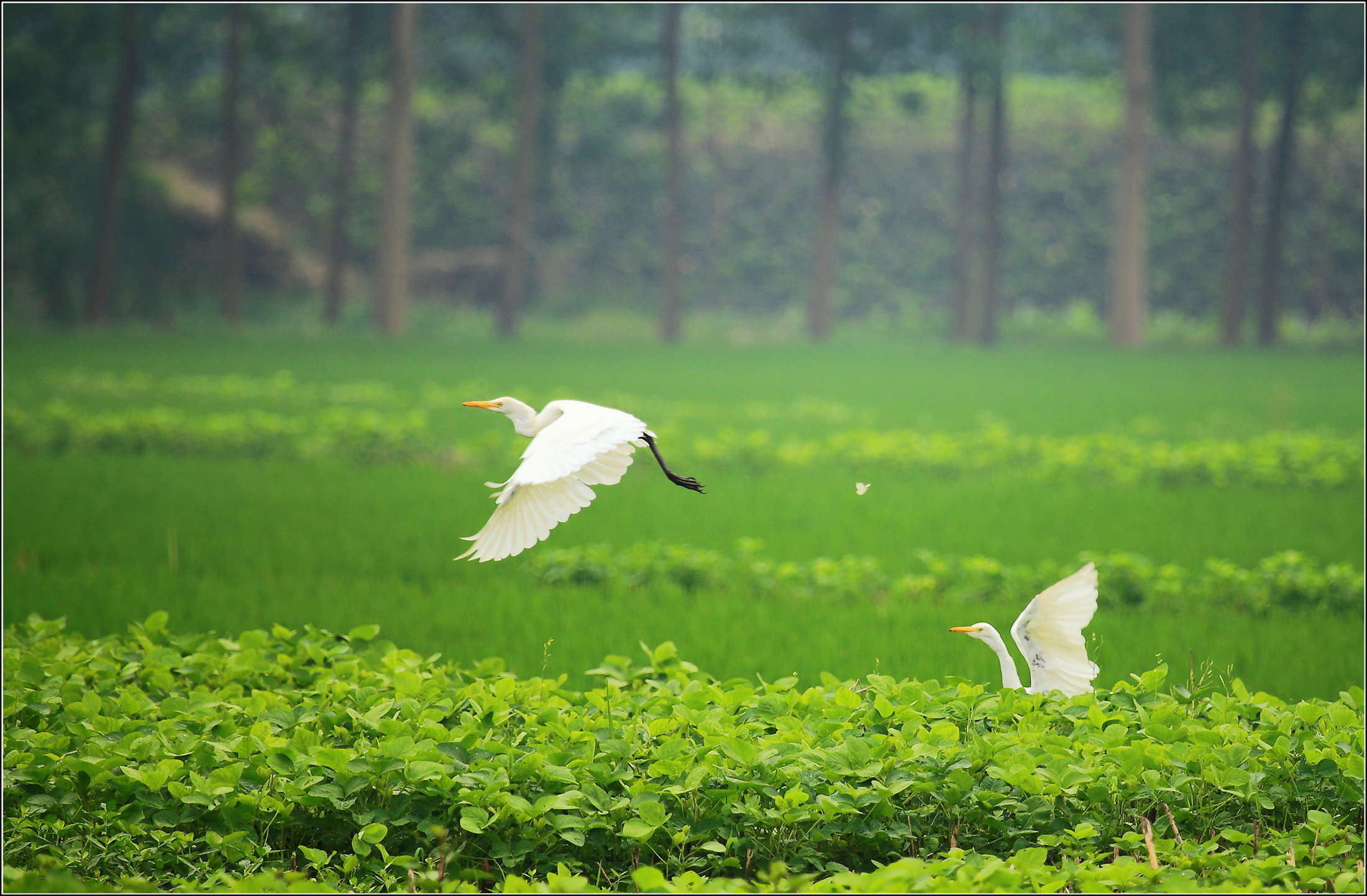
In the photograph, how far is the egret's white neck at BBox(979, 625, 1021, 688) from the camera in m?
3.00

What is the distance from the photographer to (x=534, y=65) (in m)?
21.1

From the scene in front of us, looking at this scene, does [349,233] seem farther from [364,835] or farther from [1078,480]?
[364,835]

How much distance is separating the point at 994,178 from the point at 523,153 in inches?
365

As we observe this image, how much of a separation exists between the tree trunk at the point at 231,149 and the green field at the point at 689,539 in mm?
8371

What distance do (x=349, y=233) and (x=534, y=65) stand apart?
6.58 metres

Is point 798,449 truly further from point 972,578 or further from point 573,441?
point 573,441

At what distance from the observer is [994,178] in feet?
70.2

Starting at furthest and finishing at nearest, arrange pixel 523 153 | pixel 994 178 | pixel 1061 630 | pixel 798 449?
pixel 994 178 < pixel 523 153 < pixel 798 449 < pixel 1061 630

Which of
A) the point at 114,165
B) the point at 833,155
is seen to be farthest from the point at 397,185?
the point at 833,155

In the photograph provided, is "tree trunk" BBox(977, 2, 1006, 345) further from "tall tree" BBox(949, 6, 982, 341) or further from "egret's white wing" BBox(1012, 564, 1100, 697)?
"egret's white wing" BBox(1012, 564, 1100, 697)

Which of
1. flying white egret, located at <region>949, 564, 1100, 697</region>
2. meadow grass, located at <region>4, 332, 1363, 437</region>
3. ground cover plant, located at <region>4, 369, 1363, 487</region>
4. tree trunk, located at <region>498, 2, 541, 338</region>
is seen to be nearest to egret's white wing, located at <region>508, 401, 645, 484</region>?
flying white egret, located at <region>949, 564, 1100, 697</region>

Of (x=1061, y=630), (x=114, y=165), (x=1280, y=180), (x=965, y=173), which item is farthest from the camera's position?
(x=965, y=173)

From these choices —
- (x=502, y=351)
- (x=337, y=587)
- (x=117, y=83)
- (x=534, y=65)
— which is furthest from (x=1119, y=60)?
(x=337, y=587)

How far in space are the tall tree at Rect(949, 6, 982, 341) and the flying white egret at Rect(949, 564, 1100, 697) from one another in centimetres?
1983
